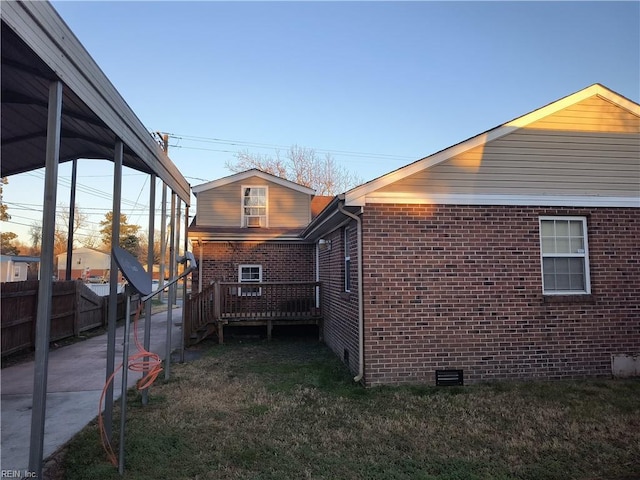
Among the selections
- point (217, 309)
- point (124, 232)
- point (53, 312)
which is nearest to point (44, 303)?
point (217, 309)

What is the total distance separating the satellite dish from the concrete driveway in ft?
6.21

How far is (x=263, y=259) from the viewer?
46.4 feet

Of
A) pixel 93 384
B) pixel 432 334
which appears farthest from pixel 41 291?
pixel 432 334

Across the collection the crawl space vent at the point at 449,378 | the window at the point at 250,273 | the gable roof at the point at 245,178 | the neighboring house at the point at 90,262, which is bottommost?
the crawl space vent at the point at 449,378

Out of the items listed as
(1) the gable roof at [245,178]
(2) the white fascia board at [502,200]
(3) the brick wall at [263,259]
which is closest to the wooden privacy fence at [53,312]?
(3) the brick wall at [263,259]

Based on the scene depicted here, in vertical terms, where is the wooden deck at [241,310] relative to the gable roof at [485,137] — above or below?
below

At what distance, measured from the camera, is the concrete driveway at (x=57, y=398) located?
4371 mm

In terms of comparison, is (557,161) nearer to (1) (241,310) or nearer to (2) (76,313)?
(1) (241,310)

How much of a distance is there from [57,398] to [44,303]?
428 cm

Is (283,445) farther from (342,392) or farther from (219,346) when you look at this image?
(219,346)

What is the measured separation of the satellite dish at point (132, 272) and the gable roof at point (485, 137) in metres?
3.60

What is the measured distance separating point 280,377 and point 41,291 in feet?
16.4

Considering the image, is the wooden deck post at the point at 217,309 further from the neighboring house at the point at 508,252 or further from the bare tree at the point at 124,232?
the bare tree at the point at 124,232

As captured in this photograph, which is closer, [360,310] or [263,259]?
[360,310]
